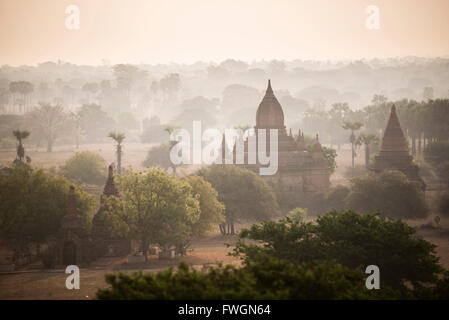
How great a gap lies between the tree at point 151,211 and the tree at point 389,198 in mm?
14037

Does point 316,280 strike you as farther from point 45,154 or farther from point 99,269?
point 45,154

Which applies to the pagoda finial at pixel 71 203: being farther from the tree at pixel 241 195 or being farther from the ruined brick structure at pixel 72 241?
the tree at pixel 241 195

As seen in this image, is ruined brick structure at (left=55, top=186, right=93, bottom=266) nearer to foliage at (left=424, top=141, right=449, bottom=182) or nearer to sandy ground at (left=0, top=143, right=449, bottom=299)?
sandy ground at (left=0, top=143, right=449, bottom=299)

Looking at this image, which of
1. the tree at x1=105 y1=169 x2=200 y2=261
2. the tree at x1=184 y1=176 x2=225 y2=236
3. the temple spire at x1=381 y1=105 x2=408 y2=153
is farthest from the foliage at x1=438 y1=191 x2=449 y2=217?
the tree at x1=105 y1=169 x2=200 y2=261

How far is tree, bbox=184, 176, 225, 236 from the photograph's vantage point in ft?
123

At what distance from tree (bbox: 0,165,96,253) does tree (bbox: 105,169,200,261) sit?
217cm

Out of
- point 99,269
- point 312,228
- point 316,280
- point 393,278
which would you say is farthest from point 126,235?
point 316,280

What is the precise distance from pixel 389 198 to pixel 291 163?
1026 cm

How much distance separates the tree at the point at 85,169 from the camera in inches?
2425

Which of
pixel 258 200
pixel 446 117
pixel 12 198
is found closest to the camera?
pixel 12 198

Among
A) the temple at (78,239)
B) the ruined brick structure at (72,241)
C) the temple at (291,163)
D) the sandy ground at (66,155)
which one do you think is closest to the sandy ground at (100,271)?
the temple at (78,239)

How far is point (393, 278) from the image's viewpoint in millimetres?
24375

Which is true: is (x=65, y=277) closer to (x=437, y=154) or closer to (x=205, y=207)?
(x=205, y=207)
